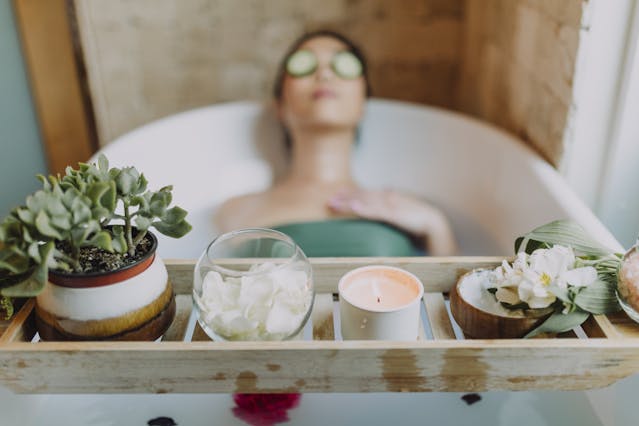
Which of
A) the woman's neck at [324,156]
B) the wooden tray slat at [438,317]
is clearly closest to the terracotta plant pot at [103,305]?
the wooden tray slat at [438,317]

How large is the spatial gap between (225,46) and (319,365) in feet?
5.79

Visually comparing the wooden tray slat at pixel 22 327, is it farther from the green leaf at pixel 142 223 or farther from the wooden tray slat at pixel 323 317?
the wooden tray slat at pixel 323 317

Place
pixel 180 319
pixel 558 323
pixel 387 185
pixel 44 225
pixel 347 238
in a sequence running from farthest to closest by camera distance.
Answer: pixel 387 185 → pixel 347 238 → pixel 180 319 → pixel 558 323 → pixel 44 225

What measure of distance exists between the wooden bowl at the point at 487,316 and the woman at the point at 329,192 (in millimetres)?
688

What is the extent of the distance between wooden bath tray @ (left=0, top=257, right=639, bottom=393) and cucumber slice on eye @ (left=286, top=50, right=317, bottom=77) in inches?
45.4

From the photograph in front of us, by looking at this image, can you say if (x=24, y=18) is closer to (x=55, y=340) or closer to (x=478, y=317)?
(x=55, y=340)

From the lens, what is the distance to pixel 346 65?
1.78m

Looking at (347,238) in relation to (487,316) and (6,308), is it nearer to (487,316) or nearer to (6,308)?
(487,316)

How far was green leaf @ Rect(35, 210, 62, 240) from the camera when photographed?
701mm

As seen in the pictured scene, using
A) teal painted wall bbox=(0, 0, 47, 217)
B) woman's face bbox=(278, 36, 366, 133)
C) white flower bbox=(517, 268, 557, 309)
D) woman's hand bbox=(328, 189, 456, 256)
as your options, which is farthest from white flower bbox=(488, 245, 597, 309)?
teal painted wall bbox=(0, 0, 47, 217)

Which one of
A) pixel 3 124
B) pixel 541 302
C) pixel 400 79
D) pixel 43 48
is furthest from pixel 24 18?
pixel 541 302

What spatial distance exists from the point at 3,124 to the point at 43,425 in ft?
5.58

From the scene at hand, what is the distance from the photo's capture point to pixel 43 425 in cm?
95

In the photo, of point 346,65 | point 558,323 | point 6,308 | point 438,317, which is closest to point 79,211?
point 6,308
